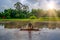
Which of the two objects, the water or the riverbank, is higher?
the riverbank

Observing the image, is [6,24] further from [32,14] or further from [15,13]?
[32,14]

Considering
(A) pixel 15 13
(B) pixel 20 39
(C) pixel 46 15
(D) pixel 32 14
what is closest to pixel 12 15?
(A) pixel 15 13

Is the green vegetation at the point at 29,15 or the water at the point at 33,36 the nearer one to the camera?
the water at the point at 33,36

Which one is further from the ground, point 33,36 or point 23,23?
point 23,23

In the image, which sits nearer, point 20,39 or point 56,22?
point 20,39

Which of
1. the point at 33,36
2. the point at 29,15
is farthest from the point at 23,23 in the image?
the point at 33,36

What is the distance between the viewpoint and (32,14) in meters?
10.2

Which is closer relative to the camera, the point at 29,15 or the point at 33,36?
the point at 33,36

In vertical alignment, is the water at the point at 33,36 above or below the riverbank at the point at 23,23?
below

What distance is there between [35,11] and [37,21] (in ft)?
2.56

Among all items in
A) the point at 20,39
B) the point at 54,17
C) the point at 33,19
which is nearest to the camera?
the point at 20,39

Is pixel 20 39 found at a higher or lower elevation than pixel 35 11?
lower

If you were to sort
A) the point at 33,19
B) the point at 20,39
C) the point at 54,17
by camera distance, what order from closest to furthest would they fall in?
the point at 20,39, the point at 33,19, the point at 54,17

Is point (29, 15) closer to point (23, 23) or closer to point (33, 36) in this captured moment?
point (23, 23)
